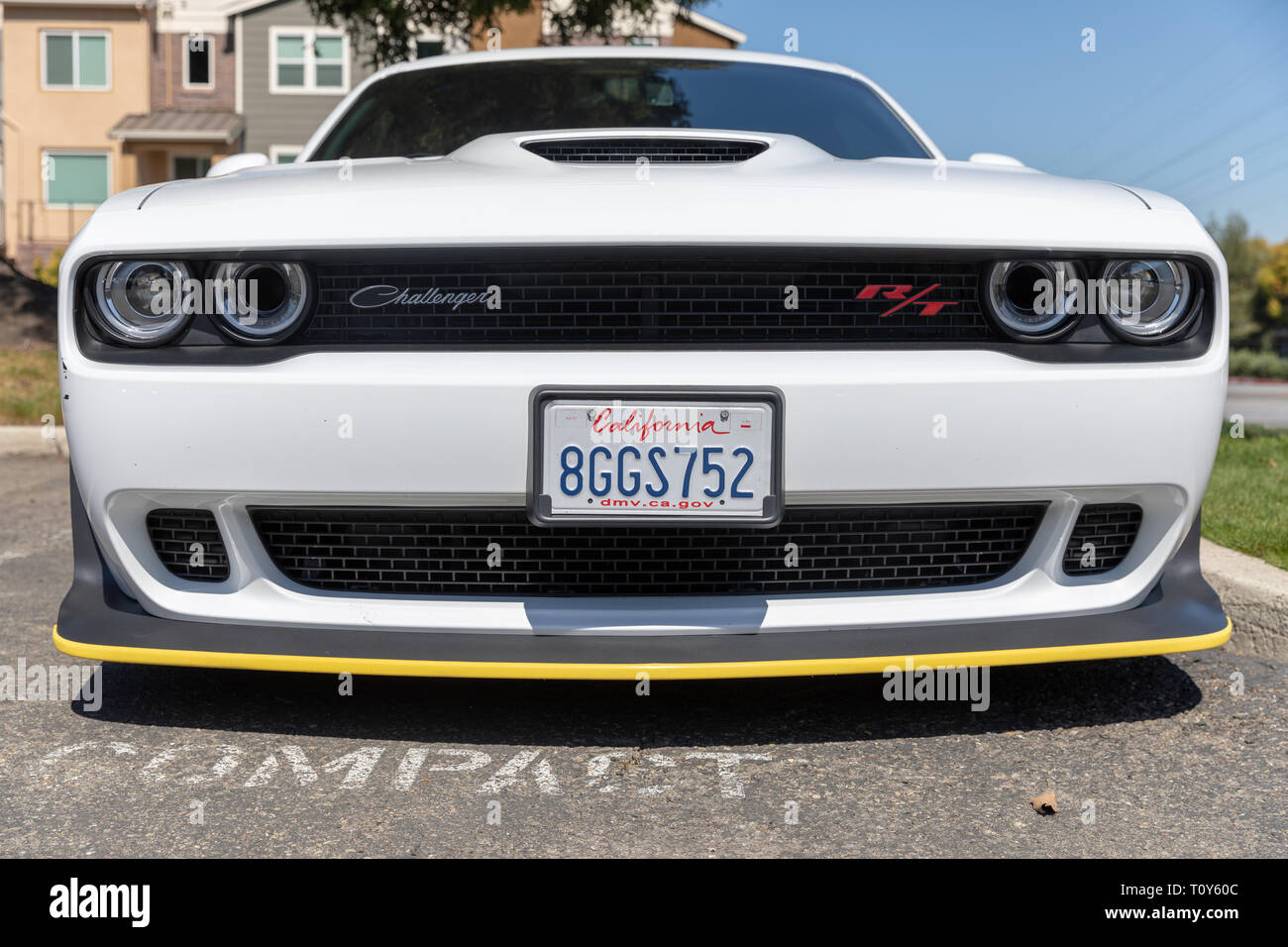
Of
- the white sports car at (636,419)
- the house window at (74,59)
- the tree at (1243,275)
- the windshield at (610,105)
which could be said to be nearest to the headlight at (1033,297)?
the white sports car at (636,419)

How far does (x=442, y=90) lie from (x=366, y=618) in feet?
6.12

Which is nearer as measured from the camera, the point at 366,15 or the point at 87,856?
the point at 87,856

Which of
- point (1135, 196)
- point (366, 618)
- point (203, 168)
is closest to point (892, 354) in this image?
point (1135, 196)

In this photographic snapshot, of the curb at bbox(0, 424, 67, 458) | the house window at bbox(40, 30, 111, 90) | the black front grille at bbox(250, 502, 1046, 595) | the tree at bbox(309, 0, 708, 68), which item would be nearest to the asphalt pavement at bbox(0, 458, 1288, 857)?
the black front grille at bbox(250, 502, 1046, 595)

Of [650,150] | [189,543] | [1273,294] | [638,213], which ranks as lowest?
[1273,294]

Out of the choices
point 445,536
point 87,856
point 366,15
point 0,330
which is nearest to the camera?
point 87,856

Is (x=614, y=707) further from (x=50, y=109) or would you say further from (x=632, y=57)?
(x=50, y=109)

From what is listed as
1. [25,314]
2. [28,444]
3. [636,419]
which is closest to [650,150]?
[636,419]

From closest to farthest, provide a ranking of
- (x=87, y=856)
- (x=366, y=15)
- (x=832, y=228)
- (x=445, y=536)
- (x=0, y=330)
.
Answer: (x=87, y=856) → (x=832, y=228) → (x=445, y=536) → (x=0, y=330) → (x=366, y=15)

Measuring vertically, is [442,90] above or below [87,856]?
above

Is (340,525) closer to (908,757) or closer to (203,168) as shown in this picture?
(908,757)

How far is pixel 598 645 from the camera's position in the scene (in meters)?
2.22

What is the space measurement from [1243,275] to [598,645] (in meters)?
81.2

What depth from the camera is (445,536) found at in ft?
7.61
